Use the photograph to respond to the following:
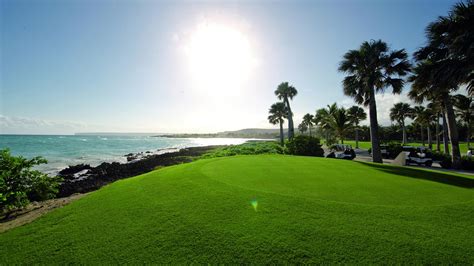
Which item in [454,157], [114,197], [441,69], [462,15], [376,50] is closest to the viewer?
[114,197]

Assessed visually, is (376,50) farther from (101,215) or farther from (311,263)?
(101,215)

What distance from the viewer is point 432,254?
10.7 ft

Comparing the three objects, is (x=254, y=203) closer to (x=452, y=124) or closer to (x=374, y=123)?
(x=374, y=123)

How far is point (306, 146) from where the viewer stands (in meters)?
23.8

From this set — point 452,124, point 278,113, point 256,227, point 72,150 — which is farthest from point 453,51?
point 72,150

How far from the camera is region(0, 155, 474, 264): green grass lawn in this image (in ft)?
11.1

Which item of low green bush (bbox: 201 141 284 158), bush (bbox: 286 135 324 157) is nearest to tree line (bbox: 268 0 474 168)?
bush (bbox: 286 135 324 157)

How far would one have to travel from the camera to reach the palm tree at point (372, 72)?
53.2ft

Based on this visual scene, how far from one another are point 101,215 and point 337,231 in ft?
17.6

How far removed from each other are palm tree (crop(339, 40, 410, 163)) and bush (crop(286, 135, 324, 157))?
7003mm

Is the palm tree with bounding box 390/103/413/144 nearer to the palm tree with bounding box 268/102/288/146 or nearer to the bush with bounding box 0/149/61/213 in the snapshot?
the palm tree with bounding box 268/102/288/146

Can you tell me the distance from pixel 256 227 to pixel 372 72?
18024 mm

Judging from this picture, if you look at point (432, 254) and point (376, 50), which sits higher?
point (376, 50)

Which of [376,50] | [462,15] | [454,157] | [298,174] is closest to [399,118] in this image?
[454,157]
